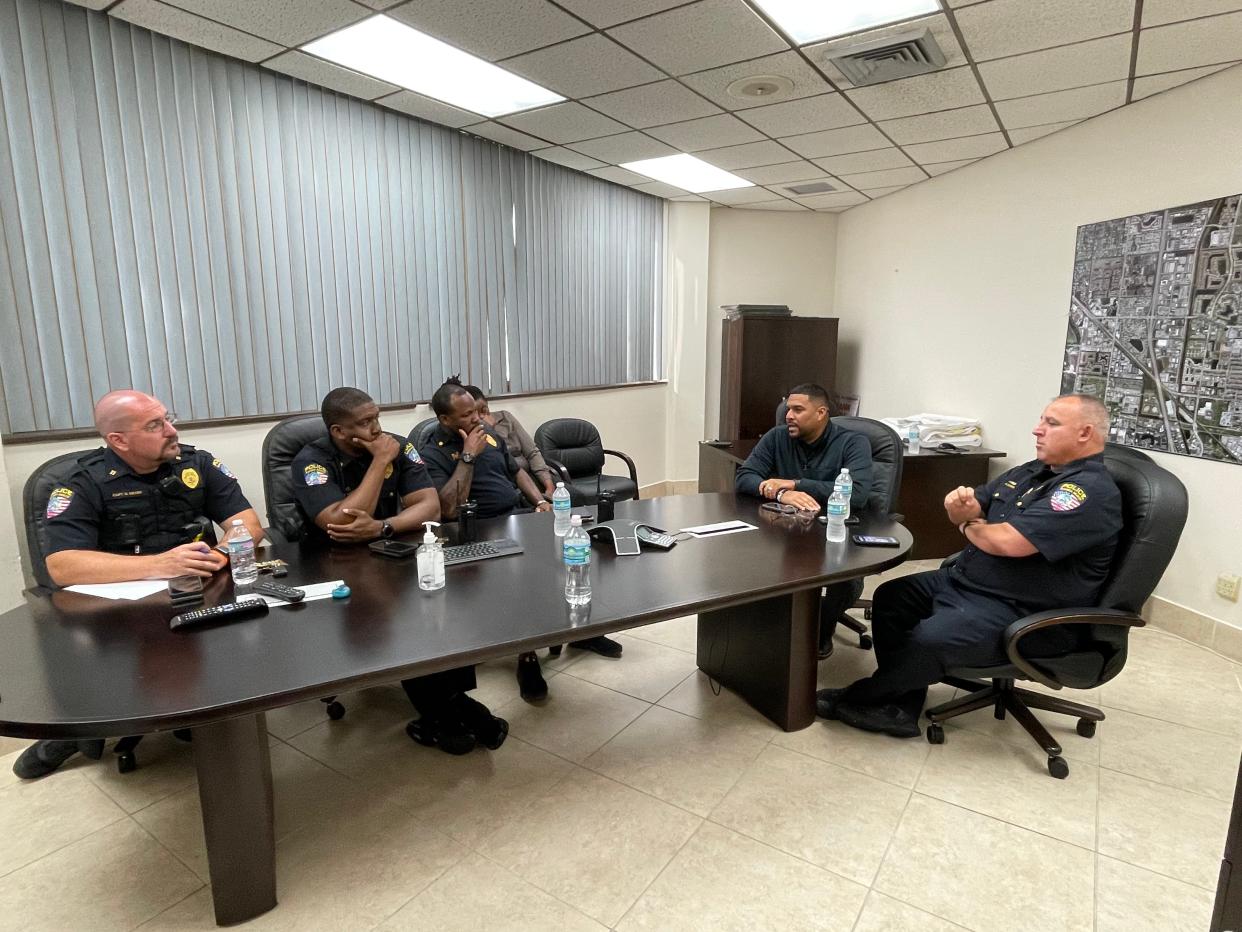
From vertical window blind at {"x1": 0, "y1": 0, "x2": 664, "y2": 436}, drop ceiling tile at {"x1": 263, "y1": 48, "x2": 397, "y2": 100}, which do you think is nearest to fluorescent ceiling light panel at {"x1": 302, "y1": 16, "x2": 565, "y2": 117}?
drop ceiling tile at {"x1": 263, "y1": 48, "x2": 397, "y2": 100}

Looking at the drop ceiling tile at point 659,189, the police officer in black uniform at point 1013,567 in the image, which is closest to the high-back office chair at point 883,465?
the police officer in black uniform at point 1013,567

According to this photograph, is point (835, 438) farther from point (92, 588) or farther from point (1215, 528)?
point (92, 588)

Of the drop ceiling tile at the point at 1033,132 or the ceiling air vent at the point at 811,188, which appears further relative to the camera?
the ceiling air vent at the point at 811,188

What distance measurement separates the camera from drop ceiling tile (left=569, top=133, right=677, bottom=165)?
3980 millimetres

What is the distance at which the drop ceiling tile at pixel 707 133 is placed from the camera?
3658 millimetres

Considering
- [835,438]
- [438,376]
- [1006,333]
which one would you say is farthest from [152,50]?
[1006,333]

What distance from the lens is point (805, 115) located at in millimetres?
3525

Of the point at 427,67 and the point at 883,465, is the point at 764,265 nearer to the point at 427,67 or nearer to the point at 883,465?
the point at 883,465

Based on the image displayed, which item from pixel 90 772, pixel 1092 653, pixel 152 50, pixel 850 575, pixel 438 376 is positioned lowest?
pixel 90 772

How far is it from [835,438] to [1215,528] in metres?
1.92

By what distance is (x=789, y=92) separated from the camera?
127 inches

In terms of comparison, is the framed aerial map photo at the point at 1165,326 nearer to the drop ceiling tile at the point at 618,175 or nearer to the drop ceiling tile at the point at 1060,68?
the drop ceiling tile at the point at 1060,68

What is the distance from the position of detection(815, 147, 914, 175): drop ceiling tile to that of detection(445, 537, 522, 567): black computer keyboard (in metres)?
3.57

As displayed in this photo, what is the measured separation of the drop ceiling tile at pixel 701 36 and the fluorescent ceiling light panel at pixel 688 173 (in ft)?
4.77
